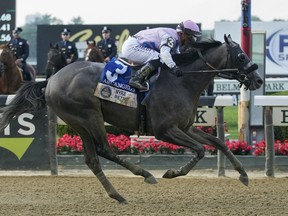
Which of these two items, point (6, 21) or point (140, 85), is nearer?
point (140, 85)

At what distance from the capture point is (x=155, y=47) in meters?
10.6

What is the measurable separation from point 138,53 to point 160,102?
0.66 meters

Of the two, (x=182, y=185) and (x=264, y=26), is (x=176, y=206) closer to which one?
(x=182, y=185)

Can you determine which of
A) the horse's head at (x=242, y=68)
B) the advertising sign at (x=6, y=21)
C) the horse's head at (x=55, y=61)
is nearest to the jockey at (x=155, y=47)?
the horse's head at (x=242, y=68)

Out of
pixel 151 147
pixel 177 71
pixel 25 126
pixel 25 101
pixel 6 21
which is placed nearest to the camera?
pixel 177 71

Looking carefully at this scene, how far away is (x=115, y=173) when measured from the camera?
1354 centimetres

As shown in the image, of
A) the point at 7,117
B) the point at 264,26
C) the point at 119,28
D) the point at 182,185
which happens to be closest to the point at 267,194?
the point at 182,185

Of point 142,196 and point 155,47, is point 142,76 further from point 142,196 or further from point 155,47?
point 142,196

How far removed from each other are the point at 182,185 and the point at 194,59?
1.96m

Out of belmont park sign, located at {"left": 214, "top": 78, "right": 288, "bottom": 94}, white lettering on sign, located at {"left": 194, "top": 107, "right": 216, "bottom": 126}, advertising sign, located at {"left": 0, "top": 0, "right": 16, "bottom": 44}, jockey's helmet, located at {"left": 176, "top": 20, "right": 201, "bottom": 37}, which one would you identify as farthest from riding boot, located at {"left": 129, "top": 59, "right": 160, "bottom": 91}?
belmont park sign, located at {"left": 214, "top": 78, "right": 288, "bottom": 94}

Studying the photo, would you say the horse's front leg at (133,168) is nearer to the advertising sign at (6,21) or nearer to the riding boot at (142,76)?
the riding boot at (142,76)

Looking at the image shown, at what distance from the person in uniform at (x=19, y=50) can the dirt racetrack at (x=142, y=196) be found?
986 centimetres

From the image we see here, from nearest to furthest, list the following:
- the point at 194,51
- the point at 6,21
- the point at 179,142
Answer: the point at 179,142, the point at 194,51, the point at 6,21

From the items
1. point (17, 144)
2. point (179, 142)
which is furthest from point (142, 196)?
point (17, 144)
